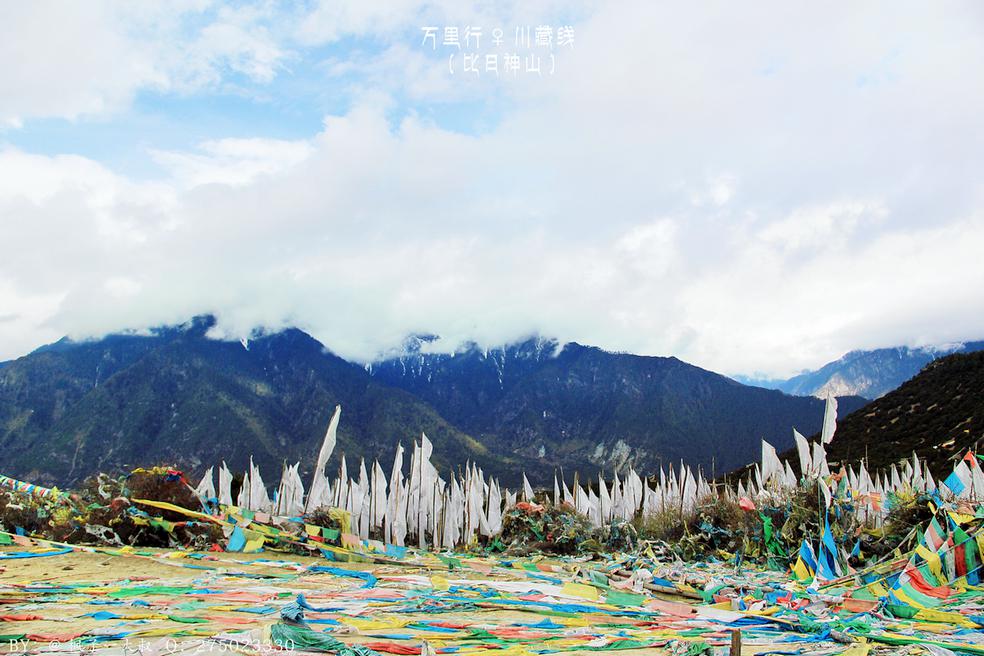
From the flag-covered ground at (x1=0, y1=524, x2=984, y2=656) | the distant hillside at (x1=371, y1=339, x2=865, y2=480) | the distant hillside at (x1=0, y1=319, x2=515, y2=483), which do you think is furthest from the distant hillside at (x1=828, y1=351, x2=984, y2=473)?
the distant hillside at (x1=0, y1=319, x2=515, y2=483)

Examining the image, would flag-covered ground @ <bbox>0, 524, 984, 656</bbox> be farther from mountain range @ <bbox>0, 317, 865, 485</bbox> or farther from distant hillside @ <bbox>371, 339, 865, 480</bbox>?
distant hillside @ <bbox>371, 339, 865, 480</bbox>

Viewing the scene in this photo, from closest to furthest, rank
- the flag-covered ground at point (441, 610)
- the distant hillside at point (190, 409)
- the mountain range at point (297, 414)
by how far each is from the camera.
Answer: the flag-covered ground at point (441, 610)
the distant hillside at point (190, 409)
the mountain range at point (297, 414)

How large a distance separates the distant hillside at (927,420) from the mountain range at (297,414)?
4187 centimetres

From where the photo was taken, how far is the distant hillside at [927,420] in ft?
111

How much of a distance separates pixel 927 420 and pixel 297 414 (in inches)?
4489

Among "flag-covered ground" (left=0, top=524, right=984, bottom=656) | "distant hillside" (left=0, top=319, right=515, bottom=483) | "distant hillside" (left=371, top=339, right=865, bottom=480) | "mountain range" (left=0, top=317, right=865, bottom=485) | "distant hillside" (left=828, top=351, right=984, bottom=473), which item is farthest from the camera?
"distant hillside" (left=371, top=339, right=865, bottom=480)

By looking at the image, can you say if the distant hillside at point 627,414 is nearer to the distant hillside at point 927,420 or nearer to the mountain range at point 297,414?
the mountain range at point 297,414

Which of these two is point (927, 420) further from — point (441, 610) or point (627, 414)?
point (627, 414)

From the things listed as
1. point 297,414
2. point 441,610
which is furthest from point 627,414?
point 441,610

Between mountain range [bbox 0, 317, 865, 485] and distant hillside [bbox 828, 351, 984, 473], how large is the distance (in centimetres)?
4187

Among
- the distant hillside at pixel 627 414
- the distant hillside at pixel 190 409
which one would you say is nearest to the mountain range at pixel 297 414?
the distant hillside at pixel 190 409

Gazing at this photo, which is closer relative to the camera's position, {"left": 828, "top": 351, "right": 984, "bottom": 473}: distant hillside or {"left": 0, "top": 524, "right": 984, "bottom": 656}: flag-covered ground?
{"left": 0, "top": 524, "right": 984, "bottom": 656}: flag-covered ground

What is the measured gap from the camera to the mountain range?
97.4 metres

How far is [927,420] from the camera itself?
133 feet
